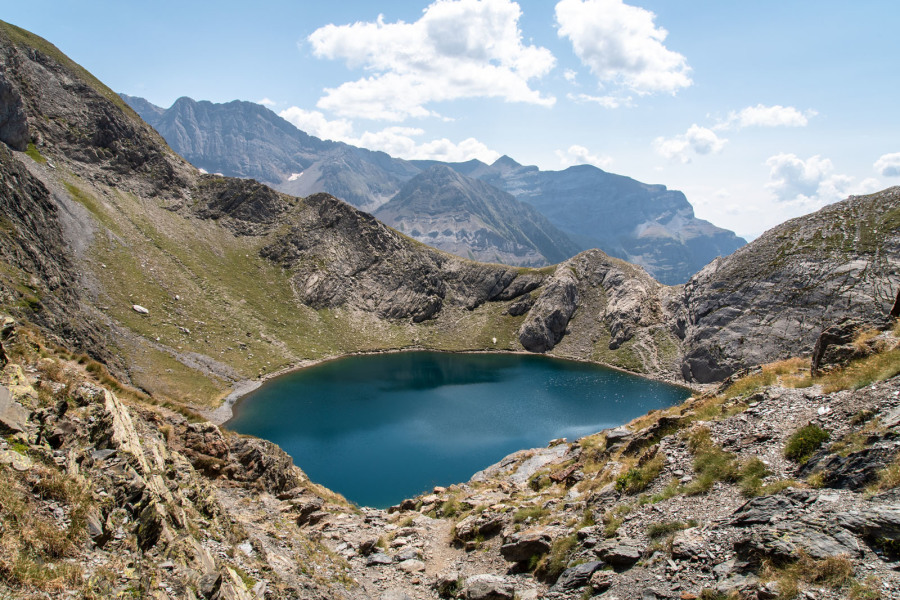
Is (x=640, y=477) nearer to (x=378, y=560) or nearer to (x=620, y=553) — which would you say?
(x=620, y=553)

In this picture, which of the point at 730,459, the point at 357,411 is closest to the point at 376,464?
the point at 357,411

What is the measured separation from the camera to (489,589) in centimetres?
1472

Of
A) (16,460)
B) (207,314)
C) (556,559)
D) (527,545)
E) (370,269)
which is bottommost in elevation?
(527,545)

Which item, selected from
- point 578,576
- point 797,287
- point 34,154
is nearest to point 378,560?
point 578,576

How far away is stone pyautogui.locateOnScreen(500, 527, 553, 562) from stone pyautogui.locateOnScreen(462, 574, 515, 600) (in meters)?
1.14

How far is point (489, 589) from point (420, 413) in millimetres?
58518

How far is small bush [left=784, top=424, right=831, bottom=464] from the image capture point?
1202 centimetres

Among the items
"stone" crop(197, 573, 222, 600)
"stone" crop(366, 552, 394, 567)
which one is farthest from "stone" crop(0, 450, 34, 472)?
Result: "stone" crop(366, 552, 394, 567)

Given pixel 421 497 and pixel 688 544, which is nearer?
pixel 688 544

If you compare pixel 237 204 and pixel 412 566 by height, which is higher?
pixel 237 204

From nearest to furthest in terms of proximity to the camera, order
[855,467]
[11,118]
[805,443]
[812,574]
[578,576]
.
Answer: [812,574] → [855,467] → [805,443] → [578,576] → [11,118]

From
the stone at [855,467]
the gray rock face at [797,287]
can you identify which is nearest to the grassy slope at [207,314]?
the gray rock face at [797,287]

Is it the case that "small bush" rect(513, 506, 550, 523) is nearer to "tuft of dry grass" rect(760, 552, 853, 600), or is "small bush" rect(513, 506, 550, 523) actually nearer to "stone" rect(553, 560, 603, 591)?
"stone" rect(553, 560, 603, 591)

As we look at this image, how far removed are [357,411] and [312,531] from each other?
50913mm
